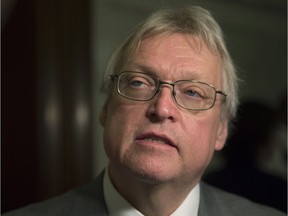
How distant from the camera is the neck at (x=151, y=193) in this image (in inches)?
43.9

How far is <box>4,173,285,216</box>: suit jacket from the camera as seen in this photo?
3.86 ft

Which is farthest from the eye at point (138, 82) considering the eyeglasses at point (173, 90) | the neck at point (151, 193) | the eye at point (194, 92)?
the neck at point (151, 193)

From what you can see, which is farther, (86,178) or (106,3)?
(106,3)

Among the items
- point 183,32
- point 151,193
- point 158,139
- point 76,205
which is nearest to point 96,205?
point 76,205

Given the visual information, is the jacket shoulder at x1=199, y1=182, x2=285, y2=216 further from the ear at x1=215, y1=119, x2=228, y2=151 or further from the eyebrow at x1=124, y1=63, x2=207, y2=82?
the eyebrow at x1=124, y1=63, x2=207, y2=82

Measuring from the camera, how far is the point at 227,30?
9.87 ft

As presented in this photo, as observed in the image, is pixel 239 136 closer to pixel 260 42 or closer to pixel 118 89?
pixel 118 89

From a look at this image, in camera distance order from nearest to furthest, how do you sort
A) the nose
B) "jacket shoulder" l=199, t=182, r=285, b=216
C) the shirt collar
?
the nose
the shirt collar
"jacket shoulder" l=199, t=182, r=285, b=216

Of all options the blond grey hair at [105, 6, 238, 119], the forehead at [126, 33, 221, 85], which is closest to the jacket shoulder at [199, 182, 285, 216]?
the blond grey hair at [105, 6, 238, 119]

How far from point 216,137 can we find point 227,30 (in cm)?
190

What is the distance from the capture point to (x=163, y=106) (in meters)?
1.05

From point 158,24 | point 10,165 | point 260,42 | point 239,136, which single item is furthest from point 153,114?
point 260,42

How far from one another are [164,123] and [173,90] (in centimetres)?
9

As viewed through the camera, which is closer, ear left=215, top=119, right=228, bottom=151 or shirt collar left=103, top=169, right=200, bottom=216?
shirt collar left=103, top=169, right=200, bottom=216
